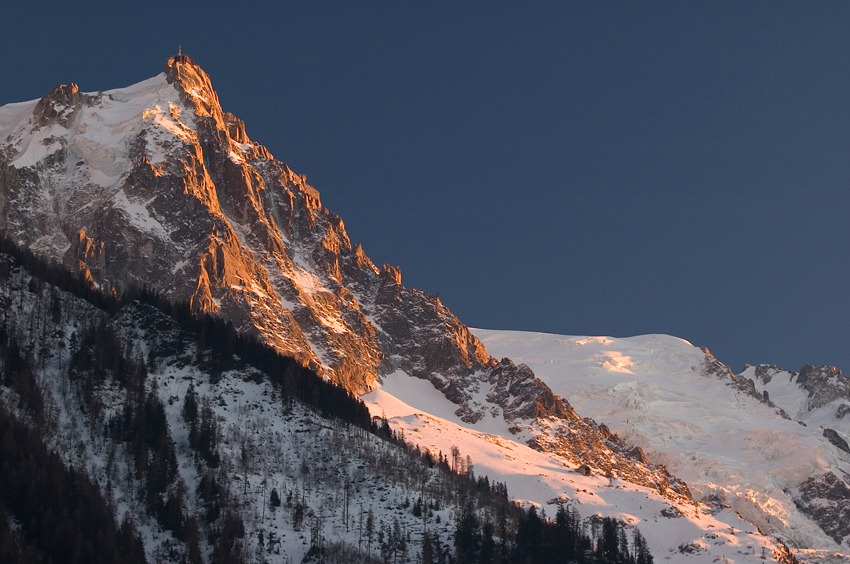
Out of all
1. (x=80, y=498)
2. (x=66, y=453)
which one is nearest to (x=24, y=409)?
(x=66, y=453)

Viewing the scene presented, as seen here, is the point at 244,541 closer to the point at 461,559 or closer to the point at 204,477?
the point at 204,477

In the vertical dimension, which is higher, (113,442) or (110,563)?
(113,442)

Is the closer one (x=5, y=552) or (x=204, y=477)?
(x=5, y=552)

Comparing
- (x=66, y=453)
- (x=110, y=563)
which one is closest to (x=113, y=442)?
(x=66, y=453)

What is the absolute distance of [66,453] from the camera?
632 ft

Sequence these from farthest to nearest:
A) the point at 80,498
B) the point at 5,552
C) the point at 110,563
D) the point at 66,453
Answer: the point at 66,453
the point at 80,498
the point at 110,563
the point at 5,552

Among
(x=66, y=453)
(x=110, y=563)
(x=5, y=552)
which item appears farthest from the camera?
(x=66, y=453)

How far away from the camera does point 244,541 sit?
18712 centimetres

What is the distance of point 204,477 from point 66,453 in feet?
69.2

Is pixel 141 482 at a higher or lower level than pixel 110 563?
higher

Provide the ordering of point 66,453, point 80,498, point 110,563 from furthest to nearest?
point 66,453 → point 80,498 → point 110,563

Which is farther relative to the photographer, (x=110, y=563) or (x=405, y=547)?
(x=405, y=547)

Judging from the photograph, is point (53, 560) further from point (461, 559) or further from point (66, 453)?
point (461, 559)

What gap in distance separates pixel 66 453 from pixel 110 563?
33047 mm
